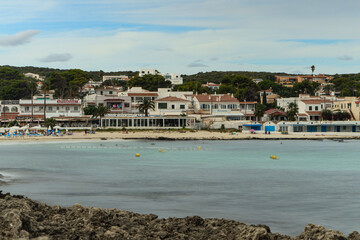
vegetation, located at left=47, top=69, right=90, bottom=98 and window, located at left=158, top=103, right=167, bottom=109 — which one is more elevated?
vegetation, located at left=47, top=69, right=90, bottom=98

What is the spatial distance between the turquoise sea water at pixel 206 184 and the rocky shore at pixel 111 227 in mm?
3557

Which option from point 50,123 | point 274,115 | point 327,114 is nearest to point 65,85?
point 50,123

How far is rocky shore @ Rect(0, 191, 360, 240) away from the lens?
12.4 metres

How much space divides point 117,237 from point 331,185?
19871 mm

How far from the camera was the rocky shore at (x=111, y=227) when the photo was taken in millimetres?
12406

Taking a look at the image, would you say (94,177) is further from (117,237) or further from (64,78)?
(64,78)

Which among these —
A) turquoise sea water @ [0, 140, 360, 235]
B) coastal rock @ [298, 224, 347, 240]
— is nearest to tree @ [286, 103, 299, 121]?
turquoise sea water @ [0, 140, 360, 235]

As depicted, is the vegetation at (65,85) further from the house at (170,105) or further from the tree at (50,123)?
the tree at (50,123)

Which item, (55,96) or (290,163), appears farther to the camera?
(55,96)

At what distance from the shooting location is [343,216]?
20.8 meters

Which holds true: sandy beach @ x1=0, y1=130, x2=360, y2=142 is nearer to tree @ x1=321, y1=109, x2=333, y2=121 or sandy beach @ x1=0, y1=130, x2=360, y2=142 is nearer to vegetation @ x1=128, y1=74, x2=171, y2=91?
tree @ x1=321, y1=109, x2=333, y2=121

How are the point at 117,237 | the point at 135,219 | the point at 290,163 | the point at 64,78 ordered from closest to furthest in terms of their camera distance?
1. the point at 117,237
2. the point at 135,219
3. the point at 290,163
4. the point at 64,78

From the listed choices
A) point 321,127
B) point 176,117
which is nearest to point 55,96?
point 176,117

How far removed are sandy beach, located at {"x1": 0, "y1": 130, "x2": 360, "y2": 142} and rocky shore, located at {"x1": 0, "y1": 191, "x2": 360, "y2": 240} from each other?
179 feet
